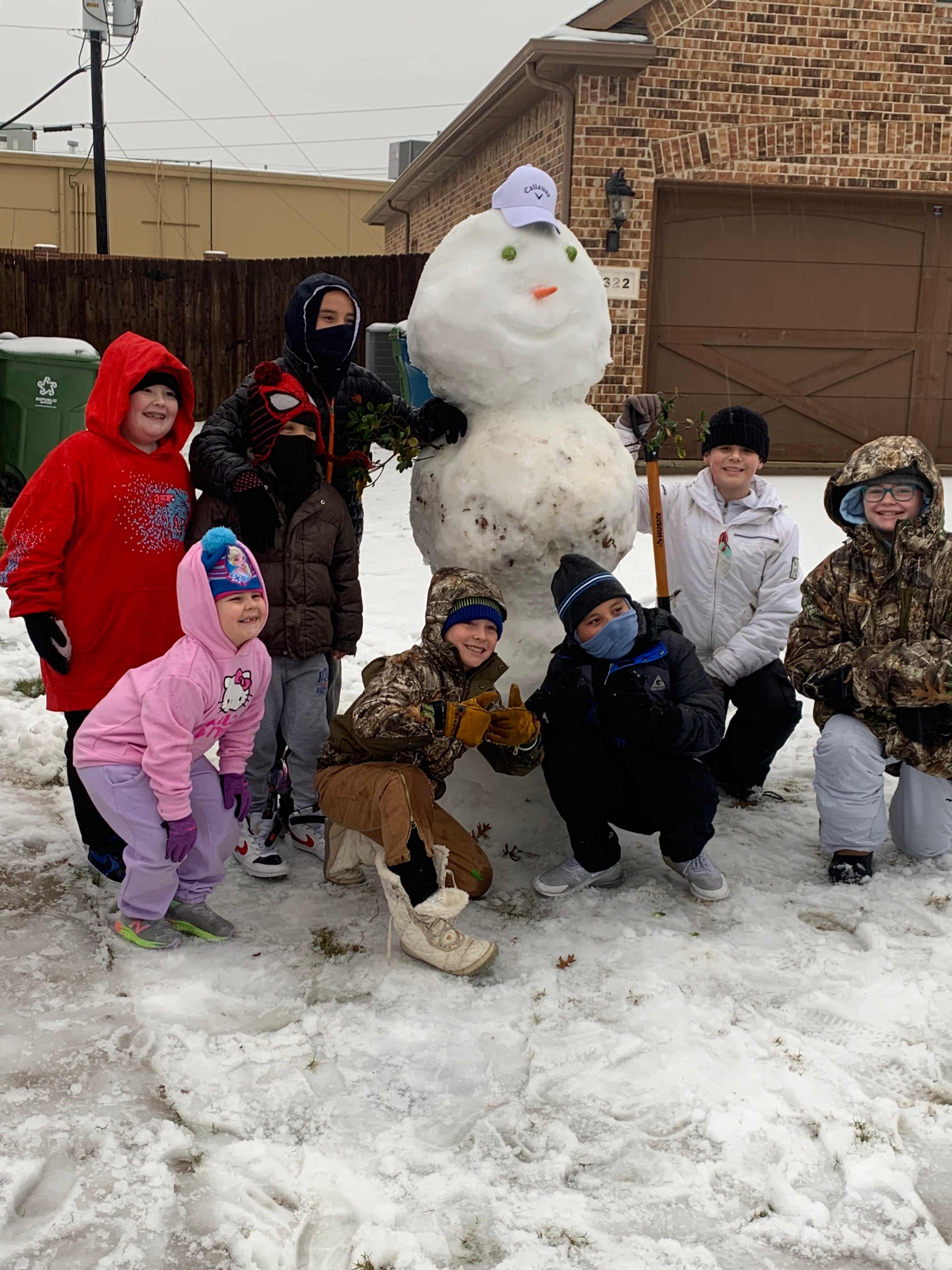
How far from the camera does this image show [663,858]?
3.35 m

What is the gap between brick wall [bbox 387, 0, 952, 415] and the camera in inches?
336

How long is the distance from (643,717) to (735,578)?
3.23ft

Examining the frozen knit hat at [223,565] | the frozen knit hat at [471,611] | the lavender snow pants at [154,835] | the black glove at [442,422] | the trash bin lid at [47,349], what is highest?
the trash bin lid at [47,349]

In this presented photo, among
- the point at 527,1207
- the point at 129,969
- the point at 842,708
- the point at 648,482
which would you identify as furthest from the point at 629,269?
the point at 527,1207

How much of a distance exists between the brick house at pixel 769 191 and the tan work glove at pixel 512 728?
21.3ft

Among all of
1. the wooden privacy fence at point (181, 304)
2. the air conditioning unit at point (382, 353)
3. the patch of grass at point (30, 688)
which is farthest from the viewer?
the wooden privacy fence at point (181, 304)

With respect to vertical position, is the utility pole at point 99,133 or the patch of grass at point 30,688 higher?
the utility pole at point 99,133

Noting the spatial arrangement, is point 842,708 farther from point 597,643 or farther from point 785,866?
point 597,643

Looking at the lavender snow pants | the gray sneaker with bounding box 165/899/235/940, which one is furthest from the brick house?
the gray sneaker with bounding box 165/899/235/940

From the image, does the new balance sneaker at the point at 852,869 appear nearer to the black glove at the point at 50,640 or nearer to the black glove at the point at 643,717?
the black glove at the point at 643,717

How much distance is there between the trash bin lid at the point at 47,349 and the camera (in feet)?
28.4

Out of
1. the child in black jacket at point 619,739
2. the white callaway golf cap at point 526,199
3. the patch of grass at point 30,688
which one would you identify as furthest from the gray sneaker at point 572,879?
the patch of grass at point 30,688

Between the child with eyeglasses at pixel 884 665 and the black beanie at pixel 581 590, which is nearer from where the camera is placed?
the black beanie at pixel 581 590

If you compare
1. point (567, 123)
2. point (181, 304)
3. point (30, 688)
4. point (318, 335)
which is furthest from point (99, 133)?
point (318, 335)
